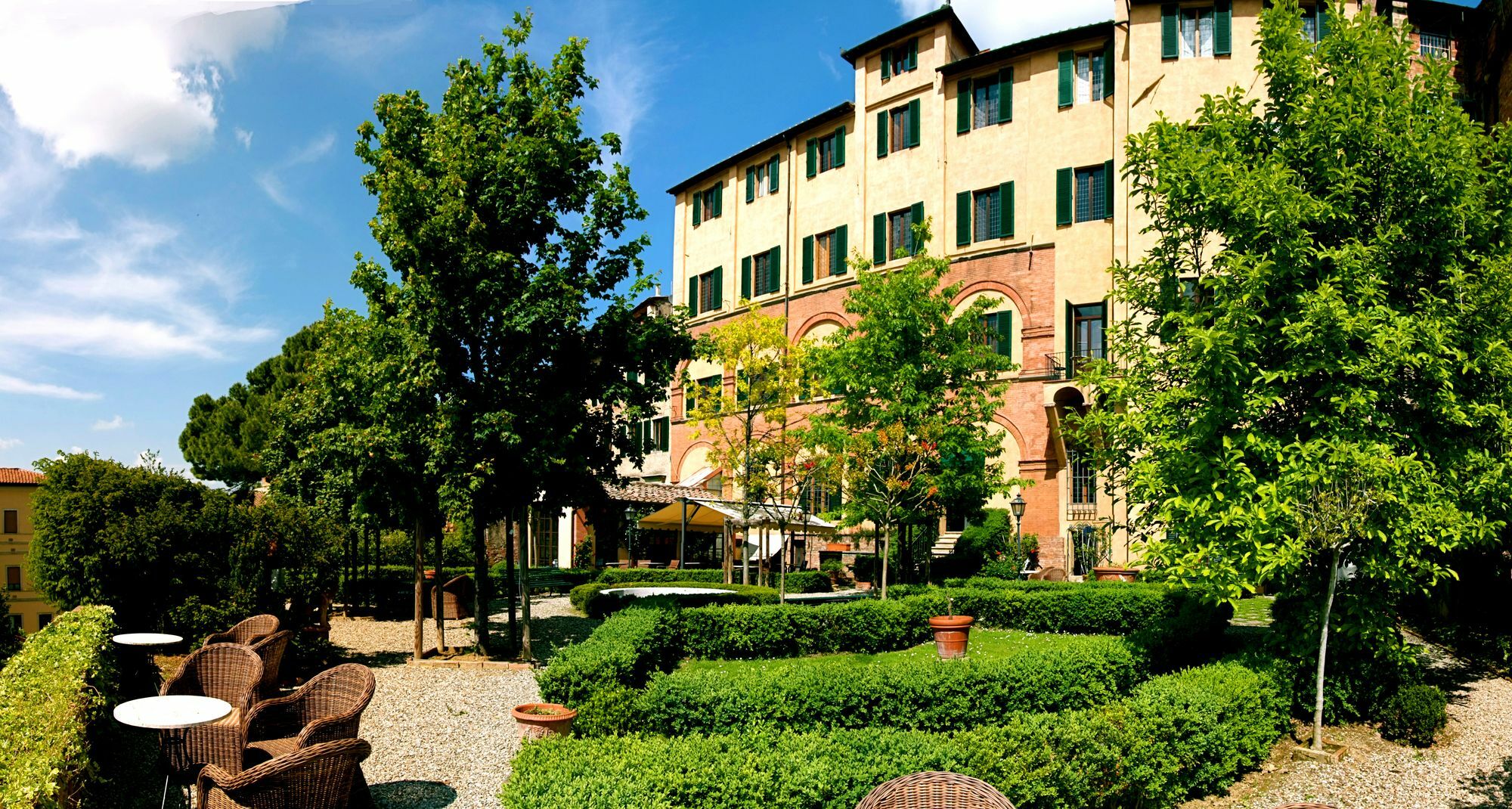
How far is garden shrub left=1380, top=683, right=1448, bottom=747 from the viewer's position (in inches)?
361

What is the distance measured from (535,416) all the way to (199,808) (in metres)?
7.63

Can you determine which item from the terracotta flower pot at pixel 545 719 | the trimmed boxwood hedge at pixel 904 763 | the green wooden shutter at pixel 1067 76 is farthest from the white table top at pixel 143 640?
the green wooden shutter at pixel 1067 76

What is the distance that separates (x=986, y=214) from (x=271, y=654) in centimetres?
2563

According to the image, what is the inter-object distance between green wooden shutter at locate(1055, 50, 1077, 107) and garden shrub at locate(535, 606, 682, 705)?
2269 cm

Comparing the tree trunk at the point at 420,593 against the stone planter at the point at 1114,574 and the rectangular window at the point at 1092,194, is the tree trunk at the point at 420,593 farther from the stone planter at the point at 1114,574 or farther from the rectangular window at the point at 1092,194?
the rectangular window at the point at 1092,194

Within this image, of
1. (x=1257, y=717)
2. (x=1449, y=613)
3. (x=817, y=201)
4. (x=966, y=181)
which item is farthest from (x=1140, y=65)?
(x=1257, y=717)

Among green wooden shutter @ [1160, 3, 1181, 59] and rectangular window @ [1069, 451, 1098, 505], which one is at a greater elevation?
green wooden shutter @ [1160, 3, 1181, 59]

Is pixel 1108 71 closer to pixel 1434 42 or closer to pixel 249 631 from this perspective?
pixel 1434 42

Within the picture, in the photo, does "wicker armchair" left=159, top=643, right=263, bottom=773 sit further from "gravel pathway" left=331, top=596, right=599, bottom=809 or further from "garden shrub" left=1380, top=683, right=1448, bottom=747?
"garden shrub" left=1380, top=683, right=1448, bottom=747

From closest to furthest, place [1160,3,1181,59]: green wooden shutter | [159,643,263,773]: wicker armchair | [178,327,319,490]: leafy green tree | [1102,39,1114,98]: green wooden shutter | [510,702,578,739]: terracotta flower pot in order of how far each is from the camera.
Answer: [159,643,263,773]: wicker armchair, [510,702,578,739]: terracotta flower pot, [1160,3,1181,59]: green wooden shutter, [1102,39,1114,98]: green wooden shutter, [178,327,319,490]: leafy green tree

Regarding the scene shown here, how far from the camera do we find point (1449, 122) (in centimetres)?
967

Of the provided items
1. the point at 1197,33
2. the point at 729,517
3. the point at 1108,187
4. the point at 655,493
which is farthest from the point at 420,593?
the point at 1197,33

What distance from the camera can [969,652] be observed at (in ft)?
48.8

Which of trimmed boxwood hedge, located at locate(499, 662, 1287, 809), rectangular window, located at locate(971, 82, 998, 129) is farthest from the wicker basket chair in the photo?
rectangular window, located at locate(971, 82, 998, 129)
